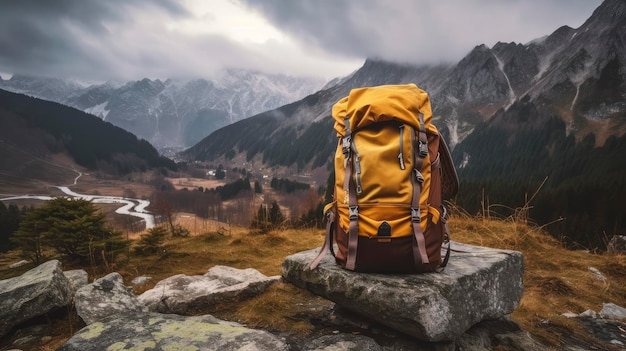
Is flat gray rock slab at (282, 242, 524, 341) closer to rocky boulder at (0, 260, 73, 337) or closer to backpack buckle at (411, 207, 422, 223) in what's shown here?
backpack buckle at (411, 207, 422, 223)

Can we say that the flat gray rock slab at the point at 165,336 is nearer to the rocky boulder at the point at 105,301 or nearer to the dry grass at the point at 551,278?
the rocky boulder at the point at 105,301

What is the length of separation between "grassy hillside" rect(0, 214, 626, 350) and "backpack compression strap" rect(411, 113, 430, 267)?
1681mm

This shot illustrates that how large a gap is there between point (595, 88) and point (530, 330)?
223677mm

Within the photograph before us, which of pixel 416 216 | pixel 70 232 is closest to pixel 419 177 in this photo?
pixel 416 216

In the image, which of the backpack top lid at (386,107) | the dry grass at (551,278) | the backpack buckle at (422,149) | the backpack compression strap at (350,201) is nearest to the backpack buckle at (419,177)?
the backpack buckle at (422,149)

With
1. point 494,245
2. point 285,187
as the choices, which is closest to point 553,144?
point 285,187

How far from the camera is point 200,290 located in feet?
16.2

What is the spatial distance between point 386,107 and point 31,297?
5.40m

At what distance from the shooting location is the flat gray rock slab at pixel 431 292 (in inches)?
134

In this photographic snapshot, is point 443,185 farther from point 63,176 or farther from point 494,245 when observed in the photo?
point 63,176

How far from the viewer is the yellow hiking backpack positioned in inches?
146

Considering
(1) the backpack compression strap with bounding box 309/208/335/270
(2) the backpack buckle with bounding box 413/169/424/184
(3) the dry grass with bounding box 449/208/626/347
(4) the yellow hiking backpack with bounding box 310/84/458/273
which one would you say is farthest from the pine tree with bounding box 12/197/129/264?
(3) the dry grass with bounding box 449/208/626/347

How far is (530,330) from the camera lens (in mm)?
4633

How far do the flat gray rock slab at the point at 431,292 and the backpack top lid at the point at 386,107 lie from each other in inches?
73.6
